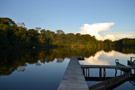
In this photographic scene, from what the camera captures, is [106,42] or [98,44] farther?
[106,42]

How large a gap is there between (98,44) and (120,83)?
465 feet

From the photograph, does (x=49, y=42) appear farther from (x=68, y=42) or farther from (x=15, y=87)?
(x=15, y=87)

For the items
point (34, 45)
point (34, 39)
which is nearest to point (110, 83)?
point (34, 45)

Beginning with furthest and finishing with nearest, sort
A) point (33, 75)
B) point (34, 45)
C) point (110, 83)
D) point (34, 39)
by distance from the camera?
point (34, 39) → point (34, 45) → point (33, 75) → point (110, 83)

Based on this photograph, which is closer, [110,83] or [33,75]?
[110,83]

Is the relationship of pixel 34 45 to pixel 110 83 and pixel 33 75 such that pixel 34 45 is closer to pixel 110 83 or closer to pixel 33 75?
pixel 33 75

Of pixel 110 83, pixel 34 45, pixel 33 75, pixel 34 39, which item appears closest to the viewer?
pixel 110 83

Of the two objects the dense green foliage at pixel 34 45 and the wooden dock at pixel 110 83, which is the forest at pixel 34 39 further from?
the wooden dock at pixel 110 83

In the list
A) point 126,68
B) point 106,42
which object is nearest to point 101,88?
point 126,68

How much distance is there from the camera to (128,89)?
37.8ft

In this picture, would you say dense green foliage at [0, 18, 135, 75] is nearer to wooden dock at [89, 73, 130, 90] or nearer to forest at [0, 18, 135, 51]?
forest at [0, 18, 135, 51]

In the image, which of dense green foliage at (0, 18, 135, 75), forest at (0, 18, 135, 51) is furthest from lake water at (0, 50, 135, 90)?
forest at (0, 18, 135, 51)

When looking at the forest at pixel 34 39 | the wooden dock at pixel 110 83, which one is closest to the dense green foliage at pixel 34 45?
the forest at pixel 34 39

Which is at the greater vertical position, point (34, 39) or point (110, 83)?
point (34, 39)
